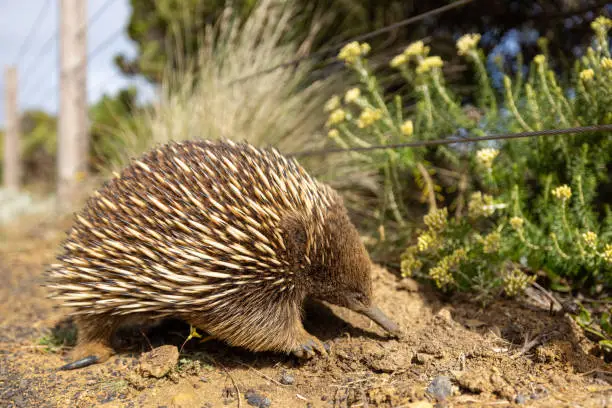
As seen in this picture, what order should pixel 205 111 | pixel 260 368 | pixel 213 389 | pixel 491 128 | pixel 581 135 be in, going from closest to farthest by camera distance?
pixel 213 389 < pixel 260 368 < pixel 581 135 < pixel 491 128 < pixel 205 111

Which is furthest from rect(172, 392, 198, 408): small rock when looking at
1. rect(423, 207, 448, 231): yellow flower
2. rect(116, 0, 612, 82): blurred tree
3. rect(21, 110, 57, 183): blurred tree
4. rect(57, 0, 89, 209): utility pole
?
rect(21, 110, 57, 183): blurred tree

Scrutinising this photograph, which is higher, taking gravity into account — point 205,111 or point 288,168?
point 205,111

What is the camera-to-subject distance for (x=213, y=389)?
2.59m

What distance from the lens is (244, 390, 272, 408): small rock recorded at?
7.96ft

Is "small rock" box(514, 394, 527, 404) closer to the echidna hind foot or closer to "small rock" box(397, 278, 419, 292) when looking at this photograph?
"small rock" box(397, 278, 419, 292)

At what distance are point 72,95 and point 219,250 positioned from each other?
5560 millimetres

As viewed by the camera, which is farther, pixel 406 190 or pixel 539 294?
pixel 406 190

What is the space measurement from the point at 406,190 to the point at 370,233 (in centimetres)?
56

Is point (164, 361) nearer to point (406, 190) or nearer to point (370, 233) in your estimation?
point (370, 233)

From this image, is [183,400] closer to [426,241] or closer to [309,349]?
[309,349]

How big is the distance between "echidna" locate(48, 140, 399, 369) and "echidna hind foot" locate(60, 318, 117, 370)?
129 millimetres

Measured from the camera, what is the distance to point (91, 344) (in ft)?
9.70

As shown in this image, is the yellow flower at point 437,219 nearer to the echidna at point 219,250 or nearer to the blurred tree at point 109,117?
the echidna at point 219,250

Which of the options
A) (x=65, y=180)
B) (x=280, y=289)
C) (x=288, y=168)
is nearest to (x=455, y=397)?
(x=280, y=289)
